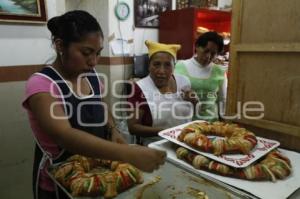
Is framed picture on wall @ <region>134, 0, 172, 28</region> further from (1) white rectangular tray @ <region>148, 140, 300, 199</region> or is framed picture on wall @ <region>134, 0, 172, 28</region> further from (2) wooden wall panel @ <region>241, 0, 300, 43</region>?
(1) white rectangular tray @ <region>148, 140, 300, 199</region>

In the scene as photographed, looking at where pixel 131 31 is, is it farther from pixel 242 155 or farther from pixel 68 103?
pixel 242 155

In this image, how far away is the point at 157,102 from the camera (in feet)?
4.72

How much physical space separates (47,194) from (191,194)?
52 centimetres

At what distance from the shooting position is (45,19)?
1654 mm

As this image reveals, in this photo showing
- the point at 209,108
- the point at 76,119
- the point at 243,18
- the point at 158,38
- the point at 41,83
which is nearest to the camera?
the point at 41,83

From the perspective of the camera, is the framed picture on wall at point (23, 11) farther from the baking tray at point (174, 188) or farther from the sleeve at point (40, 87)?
the baking tray at point (174, 188)

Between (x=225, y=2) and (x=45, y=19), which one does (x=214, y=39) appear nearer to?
(x=45, y=19)

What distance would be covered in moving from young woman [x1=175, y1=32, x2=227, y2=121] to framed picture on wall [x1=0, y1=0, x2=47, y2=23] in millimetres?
985

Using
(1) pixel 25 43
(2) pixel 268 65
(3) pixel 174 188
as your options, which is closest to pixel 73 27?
(3) pixel 174 188

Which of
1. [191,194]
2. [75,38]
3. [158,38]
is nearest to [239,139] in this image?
[191,194]

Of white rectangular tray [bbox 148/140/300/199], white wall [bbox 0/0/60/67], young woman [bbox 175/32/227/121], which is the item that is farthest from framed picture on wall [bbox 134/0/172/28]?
white rectangular tray [bbox 148/140/300/199]

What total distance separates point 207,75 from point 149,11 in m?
1.46

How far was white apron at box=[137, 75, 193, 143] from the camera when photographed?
4.69 feet

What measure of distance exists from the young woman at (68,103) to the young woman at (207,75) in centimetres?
96
